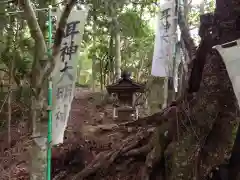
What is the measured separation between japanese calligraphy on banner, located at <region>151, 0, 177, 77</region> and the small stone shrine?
1949mm

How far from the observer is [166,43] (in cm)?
682

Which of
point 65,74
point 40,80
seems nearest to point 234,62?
point 40,80

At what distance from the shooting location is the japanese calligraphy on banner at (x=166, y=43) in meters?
6.72

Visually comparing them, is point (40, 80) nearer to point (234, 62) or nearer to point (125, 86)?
point (234, 62)

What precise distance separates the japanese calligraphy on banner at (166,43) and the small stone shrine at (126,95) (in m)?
1.95

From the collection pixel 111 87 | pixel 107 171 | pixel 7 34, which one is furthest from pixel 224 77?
pixel 7 34

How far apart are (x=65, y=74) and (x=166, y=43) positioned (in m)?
3.24

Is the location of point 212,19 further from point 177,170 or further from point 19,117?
point 19,117

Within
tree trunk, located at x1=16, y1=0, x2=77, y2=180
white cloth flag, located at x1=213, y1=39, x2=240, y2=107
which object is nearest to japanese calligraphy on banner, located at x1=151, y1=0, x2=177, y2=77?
tree trunk, located at x1=16, y1=0, x2=77, y2=180

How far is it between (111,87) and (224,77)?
5.57 m

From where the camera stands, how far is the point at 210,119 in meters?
3.38

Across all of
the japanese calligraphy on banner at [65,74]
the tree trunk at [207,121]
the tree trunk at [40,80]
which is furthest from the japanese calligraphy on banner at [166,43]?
the tree trunk at [40,80]

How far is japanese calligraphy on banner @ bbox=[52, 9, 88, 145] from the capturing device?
407cm

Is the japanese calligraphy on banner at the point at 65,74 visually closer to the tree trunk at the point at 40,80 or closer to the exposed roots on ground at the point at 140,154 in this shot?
the tree trunk at the point at 40,80
